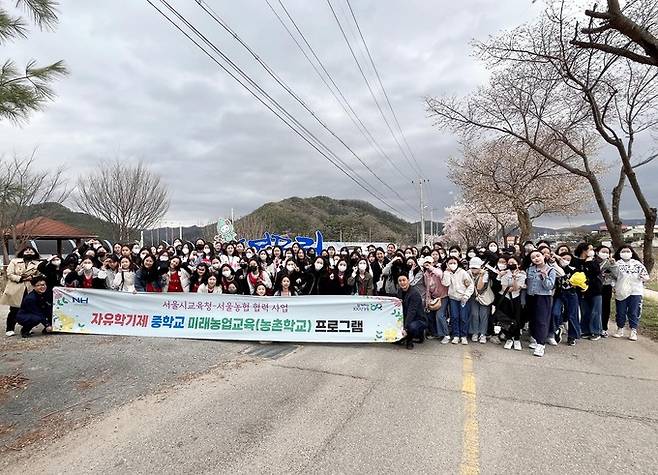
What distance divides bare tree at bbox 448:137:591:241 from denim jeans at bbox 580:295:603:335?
13170mm

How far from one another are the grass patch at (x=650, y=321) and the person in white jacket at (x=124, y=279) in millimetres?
10249

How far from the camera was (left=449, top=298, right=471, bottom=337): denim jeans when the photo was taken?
696 centimetres

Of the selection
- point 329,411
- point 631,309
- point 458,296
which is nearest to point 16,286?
point 329,411

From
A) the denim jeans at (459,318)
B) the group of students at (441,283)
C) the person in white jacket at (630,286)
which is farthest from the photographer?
the person in white jacket at (630,286)

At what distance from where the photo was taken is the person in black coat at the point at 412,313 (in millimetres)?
6516

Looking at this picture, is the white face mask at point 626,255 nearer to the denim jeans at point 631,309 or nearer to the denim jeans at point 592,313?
the denim jeans at point 631,309

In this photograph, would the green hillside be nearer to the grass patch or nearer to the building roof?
the building roof

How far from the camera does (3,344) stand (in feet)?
21.9

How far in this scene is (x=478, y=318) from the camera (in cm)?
696

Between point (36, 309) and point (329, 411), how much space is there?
21.0ft

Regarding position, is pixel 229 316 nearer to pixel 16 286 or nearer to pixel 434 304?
pixel 434 304

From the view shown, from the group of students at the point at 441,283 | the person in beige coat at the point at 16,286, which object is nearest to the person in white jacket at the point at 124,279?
the group of students at the point at 441,283

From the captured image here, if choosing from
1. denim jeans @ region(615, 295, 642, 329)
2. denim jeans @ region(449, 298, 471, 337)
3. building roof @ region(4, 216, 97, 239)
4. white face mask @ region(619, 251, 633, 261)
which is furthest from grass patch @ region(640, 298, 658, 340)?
building roof @ region(4, 216, 97, 239)

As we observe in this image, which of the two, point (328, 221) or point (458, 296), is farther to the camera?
point (328, 221)
